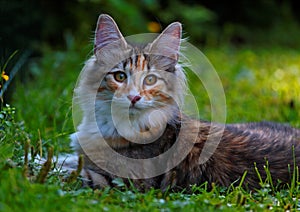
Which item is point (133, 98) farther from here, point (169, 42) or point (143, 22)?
point (143, 22)

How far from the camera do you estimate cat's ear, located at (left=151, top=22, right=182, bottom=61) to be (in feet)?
11.4

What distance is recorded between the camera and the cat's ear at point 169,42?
348 cm

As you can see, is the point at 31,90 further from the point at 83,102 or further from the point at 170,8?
the point at 170,8

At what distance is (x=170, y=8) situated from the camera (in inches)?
336

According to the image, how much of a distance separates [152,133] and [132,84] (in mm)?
347

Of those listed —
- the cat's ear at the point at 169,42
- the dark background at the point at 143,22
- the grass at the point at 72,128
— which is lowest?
the grass at the point at 72,128

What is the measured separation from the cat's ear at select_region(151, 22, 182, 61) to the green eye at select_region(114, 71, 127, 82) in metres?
0.26

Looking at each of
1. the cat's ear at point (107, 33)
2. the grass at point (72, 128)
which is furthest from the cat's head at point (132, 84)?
the grass at point (72, 128)

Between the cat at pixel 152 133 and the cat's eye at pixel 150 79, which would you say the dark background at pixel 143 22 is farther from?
the cat's eye at pixel 150 79

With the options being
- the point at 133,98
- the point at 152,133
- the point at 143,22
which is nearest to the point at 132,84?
the point at 133,98

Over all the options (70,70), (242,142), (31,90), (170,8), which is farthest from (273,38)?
(242,142)

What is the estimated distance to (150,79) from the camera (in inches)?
133

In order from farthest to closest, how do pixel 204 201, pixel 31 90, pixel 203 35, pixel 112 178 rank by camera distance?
pixel 203 35
pixel 31 90
pixel 112 178
pixel 204 201

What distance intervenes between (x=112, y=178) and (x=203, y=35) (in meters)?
6.47
